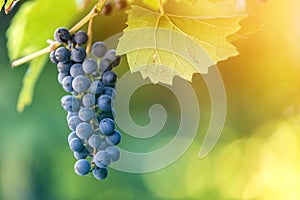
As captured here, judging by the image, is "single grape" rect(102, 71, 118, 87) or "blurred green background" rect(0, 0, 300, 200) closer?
"single grape" rect(102, 71, 118, 87)

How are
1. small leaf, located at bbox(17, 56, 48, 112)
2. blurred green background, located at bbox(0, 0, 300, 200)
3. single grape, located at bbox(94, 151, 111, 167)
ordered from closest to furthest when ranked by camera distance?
1. single grape, located at bbox(94, 151, 111, 167)
2. small leaf, located at bbox(17, 56, 48, 112)
3. blurred green background, located at bbox(0, 0, 300, 200)

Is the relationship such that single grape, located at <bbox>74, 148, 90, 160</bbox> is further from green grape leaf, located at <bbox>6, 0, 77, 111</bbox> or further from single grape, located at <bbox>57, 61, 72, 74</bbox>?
green grape leaf, located at <bbox>6, 0, 77, 111</bbox>

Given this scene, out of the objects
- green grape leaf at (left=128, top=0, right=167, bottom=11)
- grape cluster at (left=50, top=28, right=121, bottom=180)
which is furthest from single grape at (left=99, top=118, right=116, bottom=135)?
green grape leaf at (left=128, top=0, right=167, bottom=11)

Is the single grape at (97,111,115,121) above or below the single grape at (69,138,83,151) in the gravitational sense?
above

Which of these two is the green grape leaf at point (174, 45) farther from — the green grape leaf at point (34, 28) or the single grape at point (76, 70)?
the green grape leaf at point (34, 28)

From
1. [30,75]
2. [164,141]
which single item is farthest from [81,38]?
[164,141]

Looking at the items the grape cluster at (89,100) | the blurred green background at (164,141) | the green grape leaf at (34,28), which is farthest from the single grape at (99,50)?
the blurred green background at (164,141)
